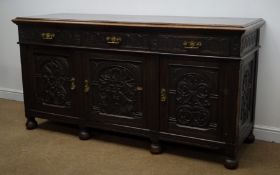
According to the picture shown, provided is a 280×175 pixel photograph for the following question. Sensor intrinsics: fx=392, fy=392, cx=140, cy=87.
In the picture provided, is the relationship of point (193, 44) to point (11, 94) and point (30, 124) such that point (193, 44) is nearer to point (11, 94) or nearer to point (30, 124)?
point (30, 124)

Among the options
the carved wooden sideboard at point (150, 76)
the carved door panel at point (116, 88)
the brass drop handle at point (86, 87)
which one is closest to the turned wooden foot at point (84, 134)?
the carved wooden sideboard at point (150, 76)

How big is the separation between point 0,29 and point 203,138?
6.96 ft

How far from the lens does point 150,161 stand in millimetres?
2277

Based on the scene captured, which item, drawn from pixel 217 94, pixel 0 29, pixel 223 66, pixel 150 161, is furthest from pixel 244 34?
pixel 0 29

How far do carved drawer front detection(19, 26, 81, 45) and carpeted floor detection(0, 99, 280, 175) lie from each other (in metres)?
0.64

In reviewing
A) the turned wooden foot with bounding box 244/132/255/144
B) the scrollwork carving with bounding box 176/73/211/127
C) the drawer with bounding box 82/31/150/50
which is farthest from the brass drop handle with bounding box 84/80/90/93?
the turned wooden foot with bounding box 244/132/255/144

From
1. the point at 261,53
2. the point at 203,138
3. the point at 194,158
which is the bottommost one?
the point at 194,158

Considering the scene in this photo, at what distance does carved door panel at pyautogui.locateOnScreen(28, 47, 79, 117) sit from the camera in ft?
8.27

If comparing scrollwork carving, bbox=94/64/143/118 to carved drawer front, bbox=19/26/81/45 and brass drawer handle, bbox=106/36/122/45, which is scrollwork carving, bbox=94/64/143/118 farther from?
carved drawer front, bbox=19/26/81/45

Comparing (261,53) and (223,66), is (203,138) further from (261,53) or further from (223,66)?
(261,53)

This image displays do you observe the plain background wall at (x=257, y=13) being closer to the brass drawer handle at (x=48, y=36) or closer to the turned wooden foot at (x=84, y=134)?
the brass drawer handle at (x=48, y=36)

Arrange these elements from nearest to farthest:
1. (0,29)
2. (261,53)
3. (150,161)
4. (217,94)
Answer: (217,94) < (150,161) < (261,53) < (0,29)

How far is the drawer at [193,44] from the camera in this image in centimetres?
204

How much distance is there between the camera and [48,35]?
249 cm
